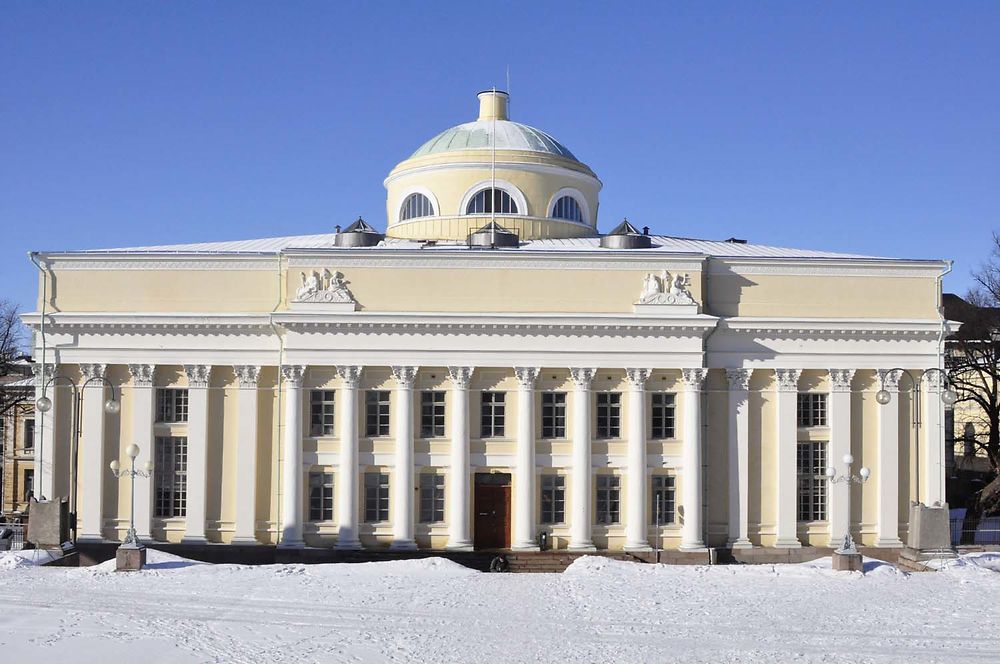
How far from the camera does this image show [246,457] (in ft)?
122

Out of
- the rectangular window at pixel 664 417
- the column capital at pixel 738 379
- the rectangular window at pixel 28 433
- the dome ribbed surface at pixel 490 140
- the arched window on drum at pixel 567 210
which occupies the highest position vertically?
the dome ribbed surface at pixel 490 140

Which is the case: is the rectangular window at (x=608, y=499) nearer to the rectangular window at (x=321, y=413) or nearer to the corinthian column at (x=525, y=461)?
the corinthian column at (x=525, y=461)

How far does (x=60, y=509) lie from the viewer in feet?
114

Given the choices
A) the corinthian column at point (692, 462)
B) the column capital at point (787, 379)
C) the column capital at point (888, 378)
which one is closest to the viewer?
the corinthian column at point (692, 462)

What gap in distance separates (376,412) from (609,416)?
24.2 ft

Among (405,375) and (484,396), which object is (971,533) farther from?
(405,375)

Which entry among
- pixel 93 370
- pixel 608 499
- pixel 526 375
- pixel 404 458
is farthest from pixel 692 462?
pixel 93 370

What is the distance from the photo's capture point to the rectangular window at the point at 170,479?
3734 cm

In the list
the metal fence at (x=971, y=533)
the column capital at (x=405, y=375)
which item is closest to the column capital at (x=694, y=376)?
the column capital at (x=405, y=375)

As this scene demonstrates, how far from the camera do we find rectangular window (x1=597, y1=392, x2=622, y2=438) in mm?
37531

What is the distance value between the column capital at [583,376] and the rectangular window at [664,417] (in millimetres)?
2354

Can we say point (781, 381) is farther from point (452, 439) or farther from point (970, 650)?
point (970, 650)

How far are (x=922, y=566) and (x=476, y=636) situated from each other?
1615cm

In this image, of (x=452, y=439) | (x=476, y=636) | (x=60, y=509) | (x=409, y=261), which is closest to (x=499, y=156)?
(x=409, y=261)
